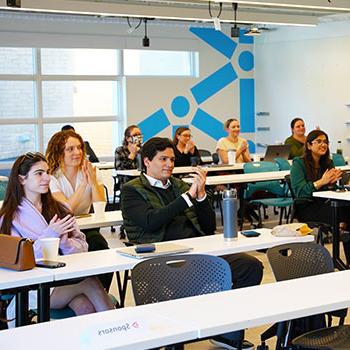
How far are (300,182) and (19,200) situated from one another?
3.49m

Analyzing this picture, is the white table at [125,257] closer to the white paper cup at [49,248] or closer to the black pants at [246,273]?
the white paper cup at [49,248]

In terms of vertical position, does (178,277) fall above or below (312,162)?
below

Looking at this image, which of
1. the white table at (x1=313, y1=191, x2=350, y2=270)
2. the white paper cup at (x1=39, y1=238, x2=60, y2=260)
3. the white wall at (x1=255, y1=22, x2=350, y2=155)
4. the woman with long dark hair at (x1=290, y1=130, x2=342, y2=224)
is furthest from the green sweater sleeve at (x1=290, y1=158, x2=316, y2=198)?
the white wall at (x1=255, y1=22, x2=350, y2=155)

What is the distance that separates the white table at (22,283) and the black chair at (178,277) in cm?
46

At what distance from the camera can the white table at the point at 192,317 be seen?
2.46m

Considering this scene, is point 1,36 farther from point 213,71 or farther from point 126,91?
point 213,71

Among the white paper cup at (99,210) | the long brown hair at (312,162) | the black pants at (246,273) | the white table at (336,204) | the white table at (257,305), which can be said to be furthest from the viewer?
the long brown hair at (312,162)

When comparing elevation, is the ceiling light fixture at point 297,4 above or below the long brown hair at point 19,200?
above

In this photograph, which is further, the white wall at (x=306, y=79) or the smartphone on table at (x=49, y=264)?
the white wall at (x=306, y=79)

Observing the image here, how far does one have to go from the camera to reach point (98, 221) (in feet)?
16.9

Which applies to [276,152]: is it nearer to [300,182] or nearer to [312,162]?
[312,162]

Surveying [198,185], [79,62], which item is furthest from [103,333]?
[79,62]

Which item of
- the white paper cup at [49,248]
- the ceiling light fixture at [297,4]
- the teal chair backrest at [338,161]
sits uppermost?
the ceiling light fixture at [297,4]

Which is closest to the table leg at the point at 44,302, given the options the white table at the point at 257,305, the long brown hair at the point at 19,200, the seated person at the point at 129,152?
the long brown hair at the point at 19,200
